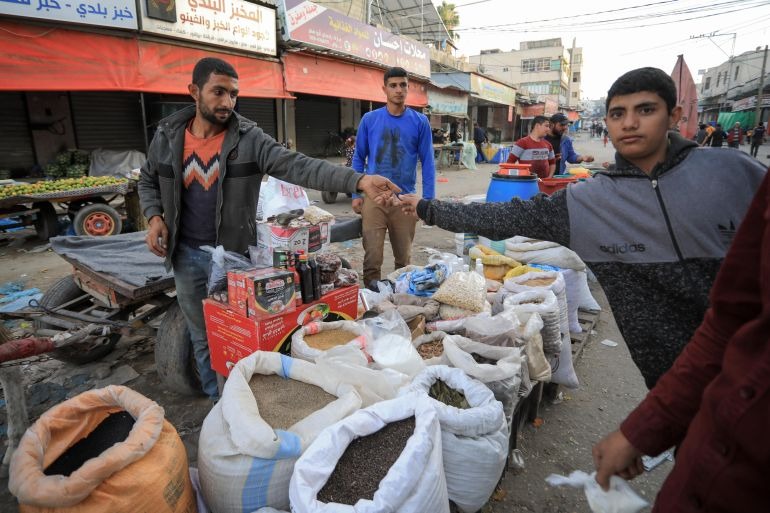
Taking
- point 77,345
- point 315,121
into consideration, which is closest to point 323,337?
point 77,345

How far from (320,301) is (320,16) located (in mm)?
11390

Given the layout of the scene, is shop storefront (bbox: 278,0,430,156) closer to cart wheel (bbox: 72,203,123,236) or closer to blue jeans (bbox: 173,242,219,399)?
cart wheel (bbox: 72,203,123,236)

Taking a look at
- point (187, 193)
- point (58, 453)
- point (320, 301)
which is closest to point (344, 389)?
point (320, 301)

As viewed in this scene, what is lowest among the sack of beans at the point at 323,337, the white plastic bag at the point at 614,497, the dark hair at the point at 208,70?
the sack of beans at the point at 323,337

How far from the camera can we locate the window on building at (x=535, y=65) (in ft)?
213

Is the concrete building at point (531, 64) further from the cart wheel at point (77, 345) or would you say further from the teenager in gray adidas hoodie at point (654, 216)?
the teenager in gray adidas hoodie at point (654, 216)

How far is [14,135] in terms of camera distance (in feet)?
29.9

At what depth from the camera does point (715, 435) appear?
0.77 metres

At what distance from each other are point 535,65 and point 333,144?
195 ft

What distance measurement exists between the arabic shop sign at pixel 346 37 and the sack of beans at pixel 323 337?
10.2m

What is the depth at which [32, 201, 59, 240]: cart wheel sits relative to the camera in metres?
6.72

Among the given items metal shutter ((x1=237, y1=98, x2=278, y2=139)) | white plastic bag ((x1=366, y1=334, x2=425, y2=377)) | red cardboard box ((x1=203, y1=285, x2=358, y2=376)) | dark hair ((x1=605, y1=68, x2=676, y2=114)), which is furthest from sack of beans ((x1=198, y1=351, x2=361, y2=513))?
metal shutter ((x1=237, y1=98, x2=278, y2=139))

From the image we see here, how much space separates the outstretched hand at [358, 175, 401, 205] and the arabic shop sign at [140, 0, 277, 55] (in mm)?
7513

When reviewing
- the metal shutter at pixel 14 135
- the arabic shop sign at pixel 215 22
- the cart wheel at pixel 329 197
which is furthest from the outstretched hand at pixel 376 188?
the metal shutter at pixel 14 135
